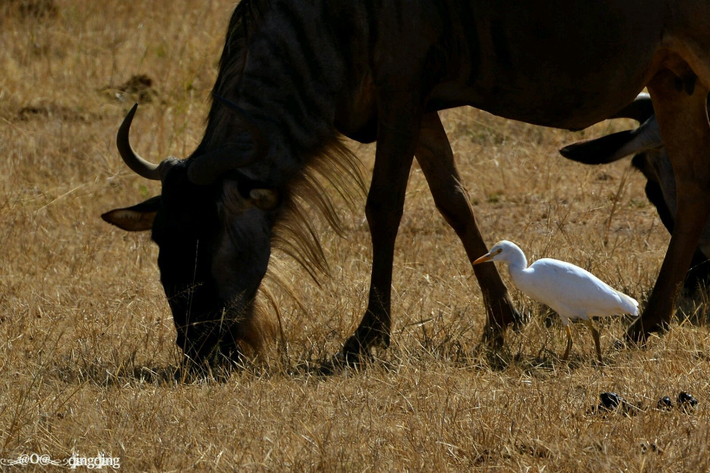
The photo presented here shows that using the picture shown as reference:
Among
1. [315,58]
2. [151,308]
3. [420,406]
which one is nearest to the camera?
[420,406]

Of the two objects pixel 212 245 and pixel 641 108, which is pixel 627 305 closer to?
pixel 212 245

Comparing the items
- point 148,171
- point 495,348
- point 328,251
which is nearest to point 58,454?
point 148,171

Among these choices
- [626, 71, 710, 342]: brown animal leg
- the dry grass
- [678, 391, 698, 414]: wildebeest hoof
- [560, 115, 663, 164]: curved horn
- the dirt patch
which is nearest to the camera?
the dry grass

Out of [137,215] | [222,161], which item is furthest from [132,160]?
[222,161]

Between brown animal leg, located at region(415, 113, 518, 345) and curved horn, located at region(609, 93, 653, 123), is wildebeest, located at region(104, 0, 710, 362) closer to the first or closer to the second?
brown animal leg, located at region(415, 113, 518, 345)

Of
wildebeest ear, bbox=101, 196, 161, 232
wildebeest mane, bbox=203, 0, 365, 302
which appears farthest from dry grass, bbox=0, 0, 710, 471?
wildebeest ear, bbox=101, 196, 161, 232

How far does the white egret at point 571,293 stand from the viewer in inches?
167

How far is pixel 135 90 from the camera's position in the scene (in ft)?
30.4

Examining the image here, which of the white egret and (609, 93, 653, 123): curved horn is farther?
(609, 93, 653, 123): curved horn

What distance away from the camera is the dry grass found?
131 inches

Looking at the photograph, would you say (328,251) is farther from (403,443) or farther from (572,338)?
(403,443)

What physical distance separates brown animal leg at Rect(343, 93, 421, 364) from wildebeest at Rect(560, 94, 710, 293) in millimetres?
1091

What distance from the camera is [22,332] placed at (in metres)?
4.85

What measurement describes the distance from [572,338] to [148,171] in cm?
193
